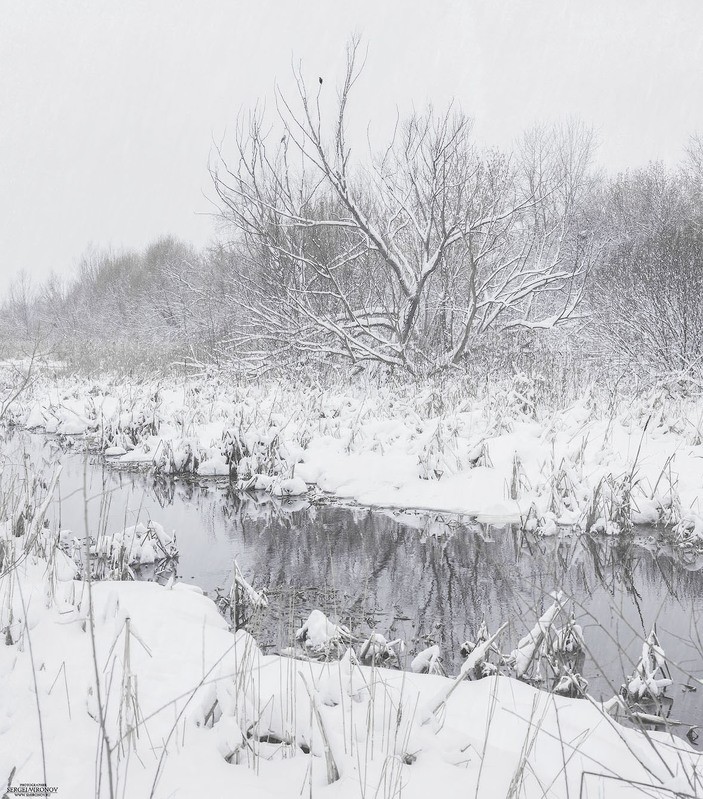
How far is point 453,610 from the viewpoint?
3229 mm

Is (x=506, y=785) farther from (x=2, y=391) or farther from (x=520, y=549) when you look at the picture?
(x=2, y=391)

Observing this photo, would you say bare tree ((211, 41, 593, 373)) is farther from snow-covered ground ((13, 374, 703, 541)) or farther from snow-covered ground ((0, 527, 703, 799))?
snow-covered ground ((0, 527, 703, 799))

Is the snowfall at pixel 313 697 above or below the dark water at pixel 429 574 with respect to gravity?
above

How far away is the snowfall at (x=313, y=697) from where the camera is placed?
161 cm

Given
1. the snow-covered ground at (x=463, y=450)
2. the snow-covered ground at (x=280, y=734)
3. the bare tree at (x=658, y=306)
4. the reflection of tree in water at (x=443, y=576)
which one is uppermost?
the bare tree at (x=658, y=306)

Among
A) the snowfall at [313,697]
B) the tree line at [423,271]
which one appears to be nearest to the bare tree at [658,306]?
the tree line at [423,271]

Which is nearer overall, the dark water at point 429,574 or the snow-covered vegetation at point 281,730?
the snow-covered vegetation at point 281,730

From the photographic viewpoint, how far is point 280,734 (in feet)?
5.97

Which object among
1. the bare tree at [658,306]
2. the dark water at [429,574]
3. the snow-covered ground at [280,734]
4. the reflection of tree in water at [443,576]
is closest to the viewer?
the snow-covered ground at [280,734]

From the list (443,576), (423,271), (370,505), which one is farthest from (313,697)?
(423,271)

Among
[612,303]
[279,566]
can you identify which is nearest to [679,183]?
[612,303]

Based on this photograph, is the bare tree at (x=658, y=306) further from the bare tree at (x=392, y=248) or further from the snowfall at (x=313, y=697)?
the snowfall at (x=313, y=697)

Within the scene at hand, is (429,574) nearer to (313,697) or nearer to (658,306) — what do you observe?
(313,697)

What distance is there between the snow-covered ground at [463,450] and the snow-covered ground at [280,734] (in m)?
2.25
